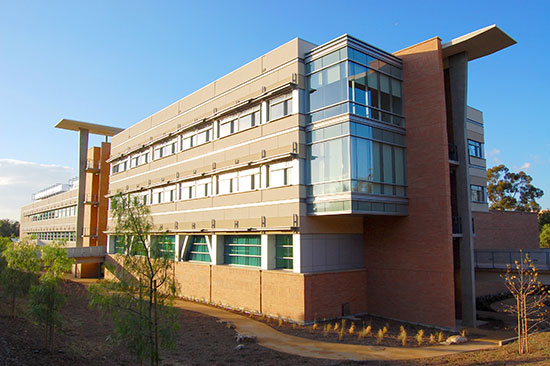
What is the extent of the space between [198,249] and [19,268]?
13.9 meters

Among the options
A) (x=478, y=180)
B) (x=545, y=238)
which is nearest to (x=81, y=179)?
(x=478, y=180)

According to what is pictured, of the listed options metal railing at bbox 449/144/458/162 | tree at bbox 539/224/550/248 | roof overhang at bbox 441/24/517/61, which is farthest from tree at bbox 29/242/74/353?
tree at bbox 539/224/550/248

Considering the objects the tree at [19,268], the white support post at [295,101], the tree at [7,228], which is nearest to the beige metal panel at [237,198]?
the white support post at [295,101]

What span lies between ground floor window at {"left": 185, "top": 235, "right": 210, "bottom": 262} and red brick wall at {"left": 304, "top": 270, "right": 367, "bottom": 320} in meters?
11.1

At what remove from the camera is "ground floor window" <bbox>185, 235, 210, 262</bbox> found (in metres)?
30.2

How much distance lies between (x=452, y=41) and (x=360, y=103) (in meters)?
6.08

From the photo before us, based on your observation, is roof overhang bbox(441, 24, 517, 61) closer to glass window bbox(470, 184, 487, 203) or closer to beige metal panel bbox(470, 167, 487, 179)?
beige metal panel bbox(470, 167, 487, 179)

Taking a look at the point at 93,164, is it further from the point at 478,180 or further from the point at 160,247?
the point at 160,247

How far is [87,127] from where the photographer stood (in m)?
48.4

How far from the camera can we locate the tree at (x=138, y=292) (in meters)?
9.80

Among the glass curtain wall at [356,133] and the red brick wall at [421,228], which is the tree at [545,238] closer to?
the red brick wall at [421,228]

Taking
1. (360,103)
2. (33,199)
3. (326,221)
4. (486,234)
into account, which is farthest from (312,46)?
(33,199)

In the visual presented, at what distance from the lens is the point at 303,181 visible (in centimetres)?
2219

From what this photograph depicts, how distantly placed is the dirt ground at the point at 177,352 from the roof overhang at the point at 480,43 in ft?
46.9
